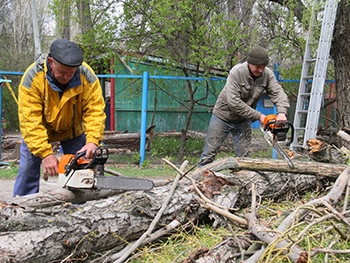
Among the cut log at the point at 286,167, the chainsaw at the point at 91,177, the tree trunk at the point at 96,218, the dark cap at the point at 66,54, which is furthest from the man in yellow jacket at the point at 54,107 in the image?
the cut log at the point at 286,167

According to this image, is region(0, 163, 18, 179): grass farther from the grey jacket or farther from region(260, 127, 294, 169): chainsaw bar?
region(260, 127, 294, 169): chainsaw bar

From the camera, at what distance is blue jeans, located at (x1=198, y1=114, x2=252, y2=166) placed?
5129mm

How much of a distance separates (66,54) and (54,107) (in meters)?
0.61

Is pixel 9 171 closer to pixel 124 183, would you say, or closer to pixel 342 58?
pixel 124 183

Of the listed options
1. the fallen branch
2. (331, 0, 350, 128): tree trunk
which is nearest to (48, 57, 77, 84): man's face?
the fallen branch

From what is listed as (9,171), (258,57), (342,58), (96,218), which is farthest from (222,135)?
Answer: (9,171)

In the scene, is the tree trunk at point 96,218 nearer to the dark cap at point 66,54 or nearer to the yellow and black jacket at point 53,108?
the yellow and black jacket at point 53,108

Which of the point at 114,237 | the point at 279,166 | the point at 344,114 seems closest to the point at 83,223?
the point at 114,237

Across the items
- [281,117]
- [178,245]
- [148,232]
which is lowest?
[178,245]

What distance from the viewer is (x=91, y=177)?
2754 mm

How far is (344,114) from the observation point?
6.71 meters

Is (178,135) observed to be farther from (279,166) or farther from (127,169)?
(279,166)

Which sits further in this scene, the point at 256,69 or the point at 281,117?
the point at 256,69

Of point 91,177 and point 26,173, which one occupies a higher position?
point 91,177
